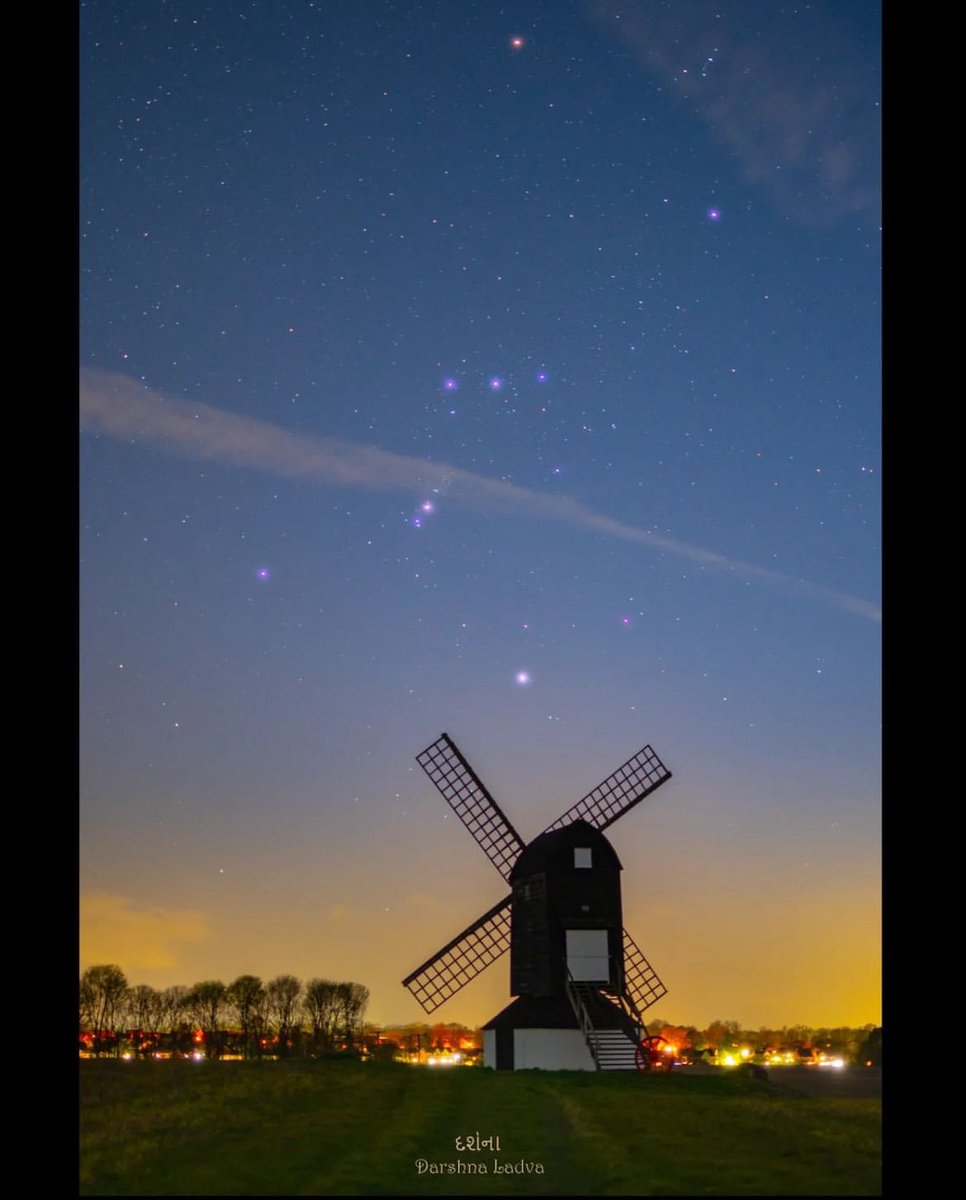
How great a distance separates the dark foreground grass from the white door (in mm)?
5761

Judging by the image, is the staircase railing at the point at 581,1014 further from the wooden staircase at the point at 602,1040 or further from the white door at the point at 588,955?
the white door at the point at 588,955

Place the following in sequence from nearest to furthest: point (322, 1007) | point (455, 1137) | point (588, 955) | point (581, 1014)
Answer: point (455, 1137) → point (581, 1014) → point (588, 955) → point (322, 1007)

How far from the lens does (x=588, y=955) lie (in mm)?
35250

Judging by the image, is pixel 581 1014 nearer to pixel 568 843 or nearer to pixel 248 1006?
pixel 568 843

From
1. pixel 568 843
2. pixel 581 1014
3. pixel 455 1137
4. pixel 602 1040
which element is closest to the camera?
pixel 455 1137

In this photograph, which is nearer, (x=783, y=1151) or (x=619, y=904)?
(x=783, y=1151)

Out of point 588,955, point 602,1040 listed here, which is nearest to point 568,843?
point 588,955

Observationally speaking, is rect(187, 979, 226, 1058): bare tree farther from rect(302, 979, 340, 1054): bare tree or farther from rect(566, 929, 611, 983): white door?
rect(566, 929, 611, 983): white door

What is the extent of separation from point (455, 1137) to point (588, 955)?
17.0 m

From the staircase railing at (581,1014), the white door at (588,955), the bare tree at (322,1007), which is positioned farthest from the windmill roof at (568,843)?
the bare tree at (322,1007)
